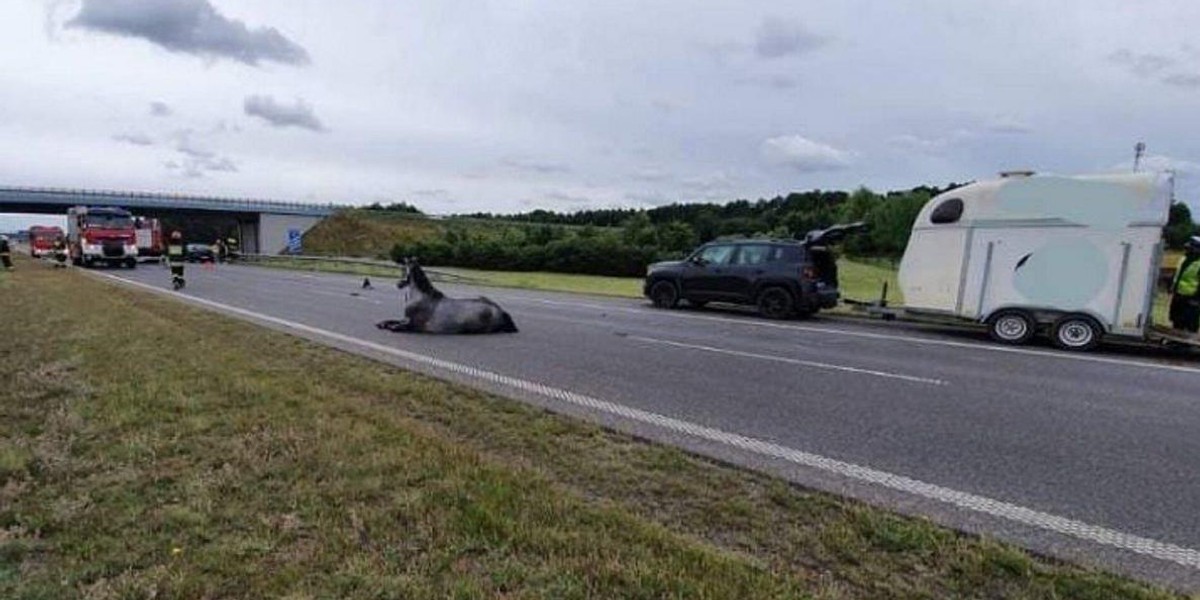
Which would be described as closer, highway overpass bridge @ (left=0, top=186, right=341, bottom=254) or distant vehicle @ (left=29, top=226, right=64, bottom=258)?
distant vehicle @ (left=29, top=226, right=64, bottom=258)

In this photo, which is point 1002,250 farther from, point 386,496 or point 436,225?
point 436,225

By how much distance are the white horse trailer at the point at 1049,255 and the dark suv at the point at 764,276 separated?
2.79 meters

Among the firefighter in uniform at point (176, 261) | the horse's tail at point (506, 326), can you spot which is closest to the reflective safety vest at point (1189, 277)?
the horse's tail at point (506, 326)

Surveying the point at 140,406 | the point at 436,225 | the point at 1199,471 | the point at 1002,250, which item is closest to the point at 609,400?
the point at 140,406

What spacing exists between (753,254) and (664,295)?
269cm

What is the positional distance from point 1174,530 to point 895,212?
77.5 m

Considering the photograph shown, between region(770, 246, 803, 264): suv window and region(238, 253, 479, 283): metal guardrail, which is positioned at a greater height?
region(770, 246, 803, 264): suv window

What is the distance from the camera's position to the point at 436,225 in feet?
262

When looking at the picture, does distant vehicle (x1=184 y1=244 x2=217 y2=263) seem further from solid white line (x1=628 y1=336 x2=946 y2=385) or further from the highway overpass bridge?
solid white line (x1=628 y1=336 x2=946 y2=385)

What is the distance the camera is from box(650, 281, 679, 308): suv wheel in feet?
62.2

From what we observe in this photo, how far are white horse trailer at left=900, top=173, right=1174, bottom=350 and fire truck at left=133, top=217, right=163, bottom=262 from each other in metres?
42.1

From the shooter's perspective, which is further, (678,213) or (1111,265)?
(678,213)

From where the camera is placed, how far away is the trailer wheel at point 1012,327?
13.0 m

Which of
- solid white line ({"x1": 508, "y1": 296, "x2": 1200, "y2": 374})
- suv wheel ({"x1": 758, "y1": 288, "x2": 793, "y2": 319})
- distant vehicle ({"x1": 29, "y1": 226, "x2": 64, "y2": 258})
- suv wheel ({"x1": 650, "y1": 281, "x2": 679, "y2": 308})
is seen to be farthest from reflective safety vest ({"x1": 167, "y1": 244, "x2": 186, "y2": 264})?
distant vehicle ({"x1": 29, "y1": 226, "x2": 64, "y2": 258})
